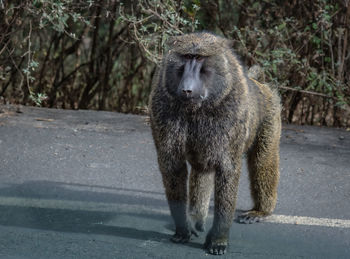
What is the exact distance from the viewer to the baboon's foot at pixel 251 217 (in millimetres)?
4855

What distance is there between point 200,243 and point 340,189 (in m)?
1.78

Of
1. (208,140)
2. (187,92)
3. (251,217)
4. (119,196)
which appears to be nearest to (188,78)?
(187,92)

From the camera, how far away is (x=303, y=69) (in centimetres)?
804

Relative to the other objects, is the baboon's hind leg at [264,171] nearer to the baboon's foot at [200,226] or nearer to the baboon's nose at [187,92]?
the baboon's foot at [200,226]

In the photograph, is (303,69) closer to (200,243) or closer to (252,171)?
(252,171)

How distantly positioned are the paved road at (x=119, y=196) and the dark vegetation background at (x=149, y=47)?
2.17ft

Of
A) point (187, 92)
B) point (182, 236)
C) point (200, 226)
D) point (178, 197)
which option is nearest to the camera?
point (187, 92)

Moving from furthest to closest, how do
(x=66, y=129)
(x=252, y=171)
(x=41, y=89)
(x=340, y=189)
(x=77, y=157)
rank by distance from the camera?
(x=41, y=89)
(x=66, y=129)
(x=77, y=157)
(x=340, y=189)
(x=252, y=171)

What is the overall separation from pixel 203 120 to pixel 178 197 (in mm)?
532

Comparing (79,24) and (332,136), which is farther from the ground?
(79,24)

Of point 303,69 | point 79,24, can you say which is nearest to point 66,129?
point 79,24

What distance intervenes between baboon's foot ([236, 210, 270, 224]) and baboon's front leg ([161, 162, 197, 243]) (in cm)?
64

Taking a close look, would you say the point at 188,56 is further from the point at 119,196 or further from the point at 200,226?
the point at 119,196

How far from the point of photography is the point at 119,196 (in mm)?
5305
